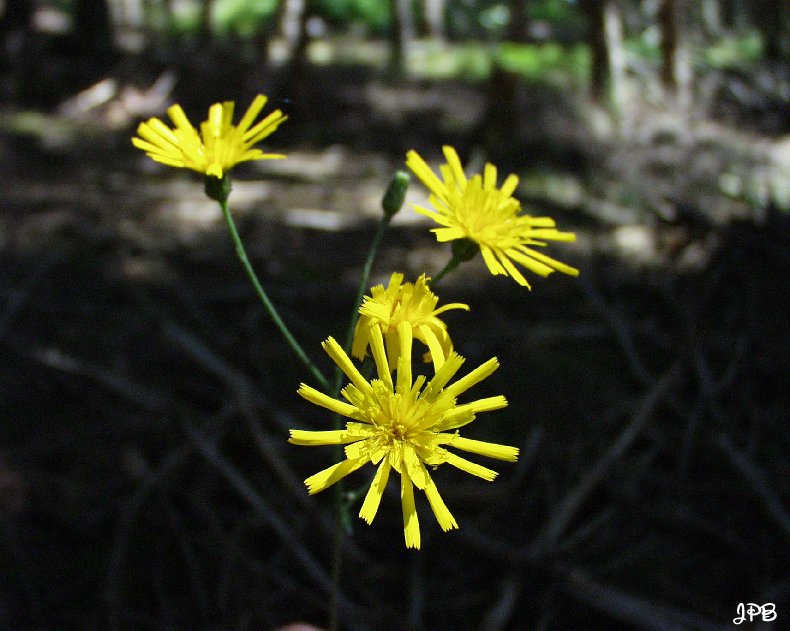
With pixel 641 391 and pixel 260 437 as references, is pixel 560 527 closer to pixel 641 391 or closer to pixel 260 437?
pixel 641 391

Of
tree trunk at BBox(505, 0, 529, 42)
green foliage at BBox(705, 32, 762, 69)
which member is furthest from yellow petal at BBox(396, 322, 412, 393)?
green foliage at BBox(705, 32, 762, 69)

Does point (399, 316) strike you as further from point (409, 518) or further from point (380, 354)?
point (409, 518)

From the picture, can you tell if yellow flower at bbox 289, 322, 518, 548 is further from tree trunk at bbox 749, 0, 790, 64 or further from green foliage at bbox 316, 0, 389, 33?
green foliage at bbox 316, 0, 389, 33

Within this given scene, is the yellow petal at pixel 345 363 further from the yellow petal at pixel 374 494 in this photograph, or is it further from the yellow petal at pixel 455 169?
the yellow petal at pixel 455 169

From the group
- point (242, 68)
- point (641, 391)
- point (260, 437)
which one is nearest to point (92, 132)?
point (242, 68)

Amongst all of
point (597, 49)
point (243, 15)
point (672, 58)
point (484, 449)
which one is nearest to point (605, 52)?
point (597, 49)

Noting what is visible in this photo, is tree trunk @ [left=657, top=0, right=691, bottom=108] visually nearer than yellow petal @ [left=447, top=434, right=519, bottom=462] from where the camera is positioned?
No
